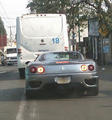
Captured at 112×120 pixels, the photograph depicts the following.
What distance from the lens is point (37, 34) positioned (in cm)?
1939

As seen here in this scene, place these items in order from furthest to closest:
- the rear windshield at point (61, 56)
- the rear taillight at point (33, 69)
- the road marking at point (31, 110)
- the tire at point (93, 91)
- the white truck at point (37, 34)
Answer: the white truck at point (37, 34) < the rear windshield at point (61, 56) < the tire at point (93, 91) < the rear taillight at point (33, 69) < the road marking at point (31, 110)

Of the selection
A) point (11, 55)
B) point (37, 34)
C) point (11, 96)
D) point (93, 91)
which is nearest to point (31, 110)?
point (93, 91)

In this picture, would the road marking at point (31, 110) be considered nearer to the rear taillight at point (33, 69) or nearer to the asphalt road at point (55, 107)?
the asphalt road at point (55, 107)

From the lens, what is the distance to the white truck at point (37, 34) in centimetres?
1923

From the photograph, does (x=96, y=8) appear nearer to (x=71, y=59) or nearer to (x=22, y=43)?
(x=22, y=43)

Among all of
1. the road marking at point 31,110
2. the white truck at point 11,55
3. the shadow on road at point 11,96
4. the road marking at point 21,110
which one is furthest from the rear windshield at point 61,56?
the white truck at point 11,55

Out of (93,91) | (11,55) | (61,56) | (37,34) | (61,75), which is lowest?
(93,91)

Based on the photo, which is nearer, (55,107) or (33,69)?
(55,107)

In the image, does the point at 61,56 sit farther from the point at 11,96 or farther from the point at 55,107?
the point at 55,107

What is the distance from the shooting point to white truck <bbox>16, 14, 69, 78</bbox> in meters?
19.2

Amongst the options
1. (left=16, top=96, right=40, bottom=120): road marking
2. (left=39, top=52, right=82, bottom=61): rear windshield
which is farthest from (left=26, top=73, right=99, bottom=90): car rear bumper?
(left=39, top=52, right=82, bottom=61): rear windshield

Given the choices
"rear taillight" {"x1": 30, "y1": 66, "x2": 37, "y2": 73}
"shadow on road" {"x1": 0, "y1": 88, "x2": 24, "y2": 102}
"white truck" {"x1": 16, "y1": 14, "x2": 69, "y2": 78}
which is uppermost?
"white truck" {"x1": 16, "y1": 14, "x2": 69, "y2": 78}

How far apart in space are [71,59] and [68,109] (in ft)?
8.11

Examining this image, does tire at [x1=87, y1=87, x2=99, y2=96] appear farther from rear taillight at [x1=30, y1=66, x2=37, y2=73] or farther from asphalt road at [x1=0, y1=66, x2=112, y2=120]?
rear taillight at [x1=30, y1=66, x2=37, y2=73]
